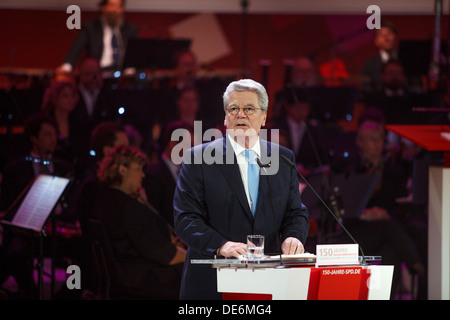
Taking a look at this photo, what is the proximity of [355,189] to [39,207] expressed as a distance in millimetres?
2061

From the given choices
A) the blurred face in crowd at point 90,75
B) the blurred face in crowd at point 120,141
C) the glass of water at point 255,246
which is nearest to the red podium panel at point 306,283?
the glass of water at point 255,246

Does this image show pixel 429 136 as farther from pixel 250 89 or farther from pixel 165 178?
pixel 165 178

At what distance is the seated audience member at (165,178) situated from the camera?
4969mm

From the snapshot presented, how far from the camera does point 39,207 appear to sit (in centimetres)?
439

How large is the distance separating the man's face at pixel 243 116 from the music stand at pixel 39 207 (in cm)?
183

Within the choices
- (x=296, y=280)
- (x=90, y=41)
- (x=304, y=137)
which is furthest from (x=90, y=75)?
(x=296, y=280)

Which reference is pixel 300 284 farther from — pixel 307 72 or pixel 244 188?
pixel 307 72

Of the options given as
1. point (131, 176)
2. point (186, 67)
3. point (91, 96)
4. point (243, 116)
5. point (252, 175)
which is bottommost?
point (131, 176)

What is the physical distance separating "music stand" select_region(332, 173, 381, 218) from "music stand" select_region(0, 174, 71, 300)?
6.01ft

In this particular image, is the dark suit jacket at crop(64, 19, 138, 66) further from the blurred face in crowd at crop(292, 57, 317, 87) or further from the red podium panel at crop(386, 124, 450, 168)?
the red podium panel at crop(386, 124, 450, 168)

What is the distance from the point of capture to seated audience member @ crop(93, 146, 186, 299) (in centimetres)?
429

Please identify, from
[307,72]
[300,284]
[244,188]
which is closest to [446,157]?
[244,188]

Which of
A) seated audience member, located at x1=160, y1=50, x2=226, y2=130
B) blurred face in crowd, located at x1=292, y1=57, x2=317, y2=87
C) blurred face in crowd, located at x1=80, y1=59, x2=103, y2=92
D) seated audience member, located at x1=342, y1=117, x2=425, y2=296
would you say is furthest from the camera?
blurred face in crowd, located at x1=292, y1=57, x2=317, y2=87

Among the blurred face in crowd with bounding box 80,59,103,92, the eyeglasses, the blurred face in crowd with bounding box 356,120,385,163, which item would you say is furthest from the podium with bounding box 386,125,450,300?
the blurred face in crowd with bounding box 80,59,103,92
